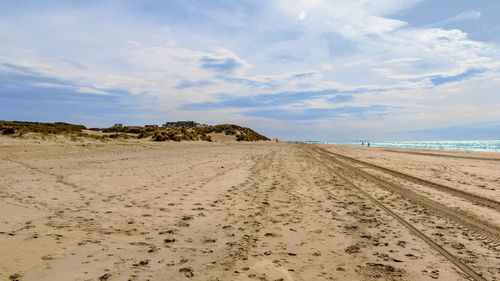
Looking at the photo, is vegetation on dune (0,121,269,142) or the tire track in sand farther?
vegetation on dune (0,121,269,142)

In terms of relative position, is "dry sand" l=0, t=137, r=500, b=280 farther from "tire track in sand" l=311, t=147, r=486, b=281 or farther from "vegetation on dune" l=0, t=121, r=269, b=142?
"vegetation on dune" l=0, t=121, r=269, b=142

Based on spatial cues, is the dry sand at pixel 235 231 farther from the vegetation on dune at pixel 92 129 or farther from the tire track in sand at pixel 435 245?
the vegetation on dune at pixel 92 129

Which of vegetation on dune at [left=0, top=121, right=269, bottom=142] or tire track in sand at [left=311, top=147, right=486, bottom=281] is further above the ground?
vegetation on dune at [left=0, top=121, right=269, bottom=142]

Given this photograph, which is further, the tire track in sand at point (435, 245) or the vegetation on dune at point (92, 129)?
the vegetation on dune at point (92, 129)

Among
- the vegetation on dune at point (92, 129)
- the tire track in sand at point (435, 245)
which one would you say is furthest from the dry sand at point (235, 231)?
the vegetation on dune at point (92, 129)

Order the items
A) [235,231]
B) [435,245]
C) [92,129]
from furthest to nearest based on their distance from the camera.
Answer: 1. [92,129]
2. [235,231]
3. [435,245]

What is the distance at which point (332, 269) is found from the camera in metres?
3.28

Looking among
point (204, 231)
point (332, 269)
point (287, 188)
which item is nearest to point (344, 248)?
point (332, 269)

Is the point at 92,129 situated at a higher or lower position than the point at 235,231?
higher

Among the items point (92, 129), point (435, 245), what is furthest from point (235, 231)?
point (92, 129)

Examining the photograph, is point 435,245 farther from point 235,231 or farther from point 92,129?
point 92,129

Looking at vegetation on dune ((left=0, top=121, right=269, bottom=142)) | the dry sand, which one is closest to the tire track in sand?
the dry sand

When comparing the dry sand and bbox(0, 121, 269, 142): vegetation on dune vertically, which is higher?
bbox(0, 121, 269, 142): vegetation on dune

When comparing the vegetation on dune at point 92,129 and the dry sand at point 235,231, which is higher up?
the vegetation on dune at point 92,129
